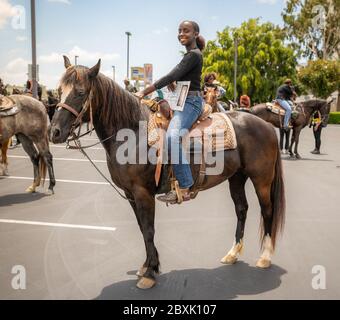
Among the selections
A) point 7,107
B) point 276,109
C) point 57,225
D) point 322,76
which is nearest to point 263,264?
point 57,225

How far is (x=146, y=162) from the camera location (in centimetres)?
362

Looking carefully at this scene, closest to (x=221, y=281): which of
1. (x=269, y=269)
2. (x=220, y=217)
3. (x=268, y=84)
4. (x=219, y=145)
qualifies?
(x=269, y=269)

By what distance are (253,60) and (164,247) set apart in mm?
34845

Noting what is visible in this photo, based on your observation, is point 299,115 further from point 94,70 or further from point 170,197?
point 94,70

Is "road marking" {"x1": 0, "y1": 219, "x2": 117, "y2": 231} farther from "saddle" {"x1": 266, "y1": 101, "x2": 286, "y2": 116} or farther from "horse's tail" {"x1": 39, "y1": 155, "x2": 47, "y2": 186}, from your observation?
"saddle" {"x1": 266, "y1": 101, "x2": 286, "y2": 116}

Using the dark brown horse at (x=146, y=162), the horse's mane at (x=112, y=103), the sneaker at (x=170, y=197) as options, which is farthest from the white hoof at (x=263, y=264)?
the horse's mane at (x=112, y=103)

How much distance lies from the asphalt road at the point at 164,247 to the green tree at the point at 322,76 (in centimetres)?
3229

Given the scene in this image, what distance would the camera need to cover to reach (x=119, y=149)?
360 cm

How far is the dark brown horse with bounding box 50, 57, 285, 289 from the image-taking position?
10.7 ft

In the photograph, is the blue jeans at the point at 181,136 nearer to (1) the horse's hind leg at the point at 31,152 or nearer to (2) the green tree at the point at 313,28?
(1) the horse's hind leg at the point at 31,152

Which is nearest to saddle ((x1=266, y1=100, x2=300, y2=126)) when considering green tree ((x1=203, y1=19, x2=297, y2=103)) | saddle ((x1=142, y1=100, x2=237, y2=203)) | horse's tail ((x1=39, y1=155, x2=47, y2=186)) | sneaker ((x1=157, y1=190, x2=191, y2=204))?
horse's tail ((x1=39, y1=155, x2=47, y2=186))

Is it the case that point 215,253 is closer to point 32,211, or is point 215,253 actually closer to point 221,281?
point 221,281

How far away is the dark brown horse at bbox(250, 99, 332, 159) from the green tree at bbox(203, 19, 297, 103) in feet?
74.8
